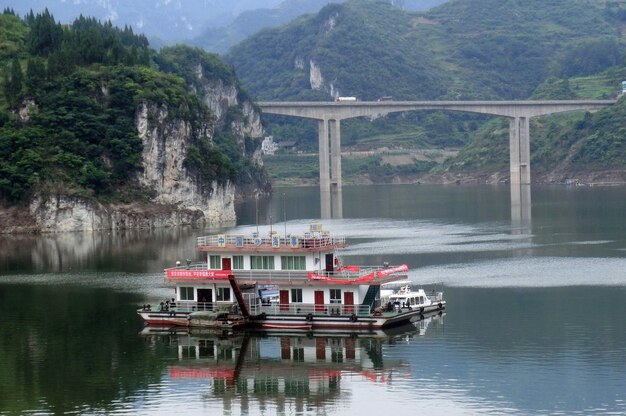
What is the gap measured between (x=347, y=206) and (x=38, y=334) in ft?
301

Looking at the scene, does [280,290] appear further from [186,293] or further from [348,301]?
[186,293]

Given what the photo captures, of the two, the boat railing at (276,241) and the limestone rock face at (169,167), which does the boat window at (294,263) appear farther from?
the limestone rock face at (169,167)

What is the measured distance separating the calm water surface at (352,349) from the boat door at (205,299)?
2.22 metres

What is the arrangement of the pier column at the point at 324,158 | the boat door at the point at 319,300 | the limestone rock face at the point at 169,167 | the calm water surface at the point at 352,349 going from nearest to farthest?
the calm water surface at the point at 352,349 < the boat door at the point at 319,300 < the limestone rock face at the point at 169,167 < the pier column at the point at 324,158

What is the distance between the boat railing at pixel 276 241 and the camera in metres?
57.8

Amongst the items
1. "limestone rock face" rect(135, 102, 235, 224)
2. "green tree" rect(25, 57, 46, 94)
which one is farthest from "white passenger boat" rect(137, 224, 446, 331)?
"green tree" rect(25, 57, 46, 94)

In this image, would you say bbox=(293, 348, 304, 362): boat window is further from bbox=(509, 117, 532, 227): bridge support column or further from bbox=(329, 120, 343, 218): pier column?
bbox=(509, 117, 532, 227): bridge support column

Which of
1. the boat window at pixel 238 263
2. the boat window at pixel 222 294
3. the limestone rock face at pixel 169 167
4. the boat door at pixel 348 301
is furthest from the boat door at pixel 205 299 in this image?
the limestone rock face at pixel 169 167

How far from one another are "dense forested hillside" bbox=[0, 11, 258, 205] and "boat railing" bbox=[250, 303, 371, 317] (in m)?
55.7

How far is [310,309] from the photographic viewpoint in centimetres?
5706

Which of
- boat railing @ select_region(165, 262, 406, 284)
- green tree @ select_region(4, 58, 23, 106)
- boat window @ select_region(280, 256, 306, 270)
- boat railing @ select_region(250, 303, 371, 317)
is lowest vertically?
boat railing @ select_region(250, 303, 371, 317)

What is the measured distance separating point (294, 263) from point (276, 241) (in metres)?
1.19

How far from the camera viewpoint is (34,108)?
383 ft

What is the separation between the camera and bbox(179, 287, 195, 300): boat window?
59.2 metres
